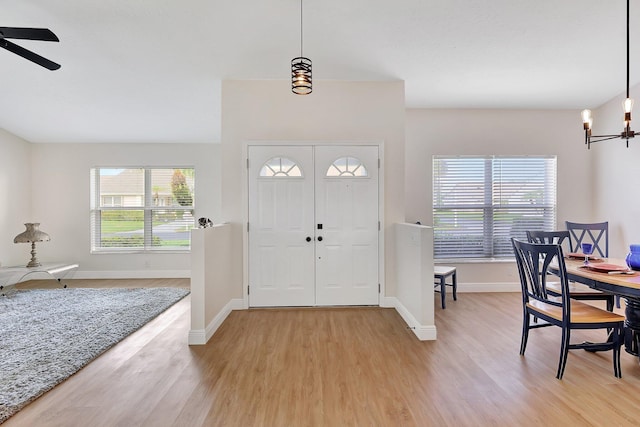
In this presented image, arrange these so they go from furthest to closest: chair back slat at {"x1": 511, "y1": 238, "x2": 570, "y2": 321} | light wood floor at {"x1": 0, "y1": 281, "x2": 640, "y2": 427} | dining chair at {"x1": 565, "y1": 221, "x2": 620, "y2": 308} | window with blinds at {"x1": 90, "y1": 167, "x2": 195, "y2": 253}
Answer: window with blinds at {"x1": 90, "y1": 167, "x2": 195, "y2": 253} → dining chair at {"x1": 565, "y1": 221, "x2": 620, "y2": 308} → chair back slat at {"x1": 511, "y1": 238, "x2": 570, "y2": 321} → light wood floor at {"x1": 0, "y1": 281, "x2": 640, "y2": 427}

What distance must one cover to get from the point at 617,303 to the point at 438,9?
394 cm

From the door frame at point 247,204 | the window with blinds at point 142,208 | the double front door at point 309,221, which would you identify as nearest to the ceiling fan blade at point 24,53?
the door frame at point 247,204

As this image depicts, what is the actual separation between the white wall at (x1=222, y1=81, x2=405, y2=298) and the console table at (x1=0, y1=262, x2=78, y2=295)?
3.54 m

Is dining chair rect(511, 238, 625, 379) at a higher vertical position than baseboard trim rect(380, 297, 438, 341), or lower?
higher

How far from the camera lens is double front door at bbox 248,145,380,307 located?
13.4ft

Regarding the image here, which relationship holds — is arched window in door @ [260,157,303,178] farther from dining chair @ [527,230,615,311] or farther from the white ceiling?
dining chair @ [527,230,615,311]

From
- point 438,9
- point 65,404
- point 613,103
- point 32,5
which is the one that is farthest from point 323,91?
point 613,103

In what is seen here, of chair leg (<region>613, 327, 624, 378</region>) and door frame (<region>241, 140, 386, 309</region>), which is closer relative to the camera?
chair leg (<region>613, 327, 624, 378</region>)

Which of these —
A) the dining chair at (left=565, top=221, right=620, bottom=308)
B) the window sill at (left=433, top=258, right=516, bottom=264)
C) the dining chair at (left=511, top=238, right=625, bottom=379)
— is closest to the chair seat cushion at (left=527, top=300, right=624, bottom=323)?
the dining chair at (left=511, top=238, right=625, bottom=379)

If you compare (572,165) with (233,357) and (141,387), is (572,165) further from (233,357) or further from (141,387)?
(141,387)

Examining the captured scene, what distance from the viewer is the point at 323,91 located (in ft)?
13.4

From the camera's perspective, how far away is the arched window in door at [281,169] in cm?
409

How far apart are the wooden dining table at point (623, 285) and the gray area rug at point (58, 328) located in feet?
13.7

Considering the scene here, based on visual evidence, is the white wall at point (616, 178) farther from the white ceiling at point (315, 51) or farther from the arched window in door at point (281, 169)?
the arched window in door at point (281, 169)
